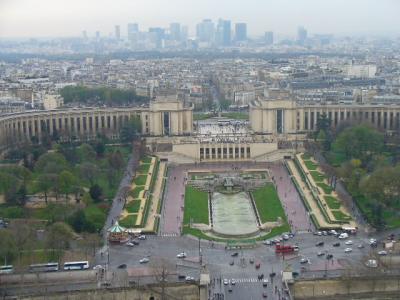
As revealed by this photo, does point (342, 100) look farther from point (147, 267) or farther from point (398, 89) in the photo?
point (147, 267)

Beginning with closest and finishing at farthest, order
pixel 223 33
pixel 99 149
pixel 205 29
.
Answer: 1. pixel 99 149
2. pixel 223 33
3. pixel 205 29

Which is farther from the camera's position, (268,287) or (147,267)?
(147,267)

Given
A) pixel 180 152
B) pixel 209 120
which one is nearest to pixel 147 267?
pixel 180 152

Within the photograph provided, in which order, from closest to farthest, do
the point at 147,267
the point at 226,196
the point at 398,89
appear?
the point at 147,267
the point at 226,196
the point at 398,89

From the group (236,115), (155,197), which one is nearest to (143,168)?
(155,197)

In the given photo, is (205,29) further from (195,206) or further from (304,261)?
(304,261)

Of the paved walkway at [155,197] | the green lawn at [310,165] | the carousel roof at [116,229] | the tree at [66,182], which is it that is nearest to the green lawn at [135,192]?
the paved walkway at [155,197]

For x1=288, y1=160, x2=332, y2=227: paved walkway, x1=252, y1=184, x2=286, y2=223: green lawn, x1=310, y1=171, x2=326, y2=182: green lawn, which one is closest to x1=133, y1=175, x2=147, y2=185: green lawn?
x1=252, y1=184, x2=286, y2=223: green lawn
